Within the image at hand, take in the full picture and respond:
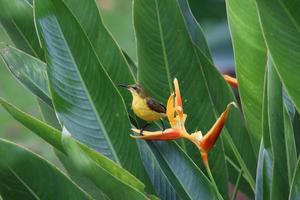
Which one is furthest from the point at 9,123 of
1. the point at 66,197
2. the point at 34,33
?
the point at 66,197

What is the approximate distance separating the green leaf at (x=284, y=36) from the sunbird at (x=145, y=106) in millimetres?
294

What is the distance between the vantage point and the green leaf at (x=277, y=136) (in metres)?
1.35

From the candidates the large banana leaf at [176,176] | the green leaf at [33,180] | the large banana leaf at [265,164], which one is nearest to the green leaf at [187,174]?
the large banana leaf at [176,176]

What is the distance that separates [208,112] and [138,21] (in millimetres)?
246

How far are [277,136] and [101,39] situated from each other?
0.43 m

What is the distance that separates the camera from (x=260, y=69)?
5.33ft

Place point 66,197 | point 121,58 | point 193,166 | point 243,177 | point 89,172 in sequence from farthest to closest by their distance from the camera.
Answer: point 243,177 → point 121,58 → point 193,166 → point 66,197 → point 89,172

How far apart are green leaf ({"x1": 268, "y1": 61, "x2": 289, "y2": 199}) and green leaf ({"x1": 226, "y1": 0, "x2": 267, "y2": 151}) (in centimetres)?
22

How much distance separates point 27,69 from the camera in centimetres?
151

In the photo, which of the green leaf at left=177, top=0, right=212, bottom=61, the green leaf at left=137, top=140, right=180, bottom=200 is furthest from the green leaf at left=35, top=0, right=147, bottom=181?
the green leaf at left=177, top=0, right=212, bottom=61

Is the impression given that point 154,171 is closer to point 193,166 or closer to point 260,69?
point 193,166

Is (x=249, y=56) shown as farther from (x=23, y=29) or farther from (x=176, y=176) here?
(x=23, y=29)

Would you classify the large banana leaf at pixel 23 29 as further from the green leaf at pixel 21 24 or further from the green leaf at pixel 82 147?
the green leaf at pixel 82 147

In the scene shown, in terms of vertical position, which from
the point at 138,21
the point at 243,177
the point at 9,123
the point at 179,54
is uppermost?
the point at 138,21
